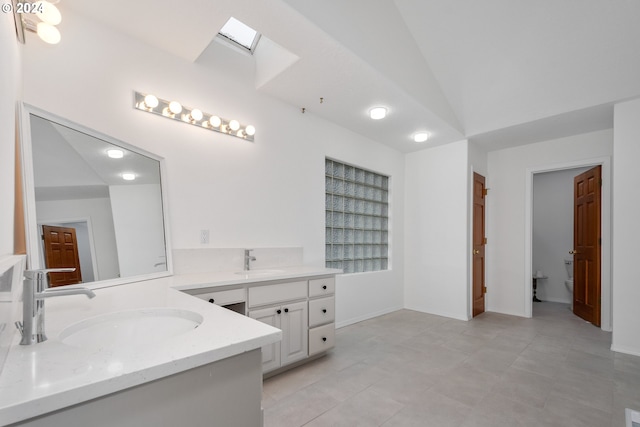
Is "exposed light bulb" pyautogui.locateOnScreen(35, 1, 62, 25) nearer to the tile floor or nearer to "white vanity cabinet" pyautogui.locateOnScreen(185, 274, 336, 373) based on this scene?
"white vanity cabinet" pyautogui.locateOnScreen(185, 274, 336, 373)

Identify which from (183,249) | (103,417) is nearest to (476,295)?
(183,249)

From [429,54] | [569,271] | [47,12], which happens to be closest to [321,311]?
[47,12]

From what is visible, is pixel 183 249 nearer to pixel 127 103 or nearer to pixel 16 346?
pixel 127 103

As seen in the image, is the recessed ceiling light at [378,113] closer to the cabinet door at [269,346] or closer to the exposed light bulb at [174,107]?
the exposed light bulb at [174,107]

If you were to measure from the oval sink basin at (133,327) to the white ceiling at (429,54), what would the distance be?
169 cm

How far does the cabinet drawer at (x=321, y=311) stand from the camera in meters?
2.43

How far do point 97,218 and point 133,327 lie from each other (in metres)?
0.70

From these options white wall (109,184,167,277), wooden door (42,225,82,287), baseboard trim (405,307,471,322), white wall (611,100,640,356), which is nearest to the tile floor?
white wall (611,100,640,356)

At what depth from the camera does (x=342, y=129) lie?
11.7ft

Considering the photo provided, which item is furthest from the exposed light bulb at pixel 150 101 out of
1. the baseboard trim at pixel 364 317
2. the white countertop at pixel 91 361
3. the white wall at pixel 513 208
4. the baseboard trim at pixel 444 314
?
the white wall at pixel 513 208

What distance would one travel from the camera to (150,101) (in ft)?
6.71

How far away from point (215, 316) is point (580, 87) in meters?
3.80

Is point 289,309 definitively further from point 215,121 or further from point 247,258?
point 215,121

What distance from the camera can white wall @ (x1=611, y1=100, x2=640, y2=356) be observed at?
8.94 ft
